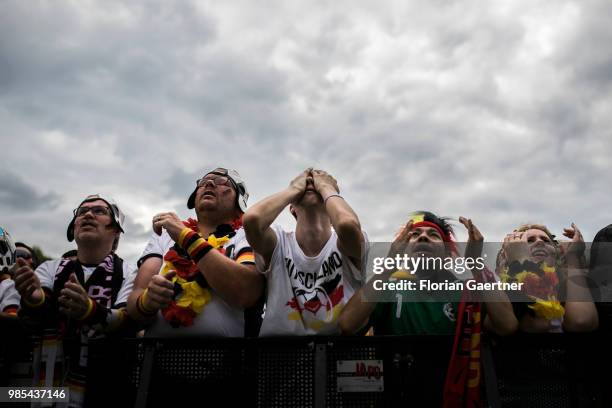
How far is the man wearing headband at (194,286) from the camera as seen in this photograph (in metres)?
2.22

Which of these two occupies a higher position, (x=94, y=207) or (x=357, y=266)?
(x=94, y=207)

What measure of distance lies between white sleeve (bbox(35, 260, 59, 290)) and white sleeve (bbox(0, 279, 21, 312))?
214mm

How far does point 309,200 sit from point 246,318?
2.23 ft

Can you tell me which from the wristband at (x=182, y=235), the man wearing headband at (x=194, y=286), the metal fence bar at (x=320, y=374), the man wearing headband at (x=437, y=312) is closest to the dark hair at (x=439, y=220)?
the man wearing headband at (x=437, y=312)

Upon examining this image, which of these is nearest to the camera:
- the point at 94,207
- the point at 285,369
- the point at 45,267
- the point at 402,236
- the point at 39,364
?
the point at 285,369

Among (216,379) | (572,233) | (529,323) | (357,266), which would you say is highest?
(572,233)

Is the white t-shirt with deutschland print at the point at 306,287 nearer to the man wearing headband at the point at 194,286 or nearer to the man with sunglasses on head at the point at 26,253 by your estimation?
the man wearing headband at the point at 194,286

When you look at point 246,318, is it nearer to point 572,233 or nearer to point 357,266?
Answer: point 357,266

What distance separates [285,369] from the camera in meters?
1.81

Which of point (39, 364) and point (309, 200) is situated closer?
point (39, 364)

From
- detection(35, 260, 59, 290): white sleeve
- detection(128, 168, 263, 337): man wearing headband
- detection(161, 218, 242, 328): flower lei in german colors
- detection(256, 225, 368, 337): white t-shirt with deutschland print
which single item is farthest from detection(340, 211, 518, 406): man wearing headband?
detection(35, 260, 59, 290): white sleeve

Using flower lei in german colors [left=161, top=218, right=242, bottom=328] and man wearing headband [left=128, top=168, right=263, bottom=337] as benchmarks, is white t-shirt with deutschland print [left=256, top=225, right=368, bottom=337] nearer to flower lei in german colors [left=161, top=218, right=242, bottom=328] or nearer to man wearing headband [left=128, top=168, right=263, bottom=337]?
man wearing headband [left=128, top=168, right=263, bottom=337]

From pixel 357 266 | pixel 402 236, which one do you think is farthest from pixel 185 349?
pixel 402 236

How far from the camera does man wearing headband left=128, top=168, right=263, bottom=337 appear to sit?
222 cm
